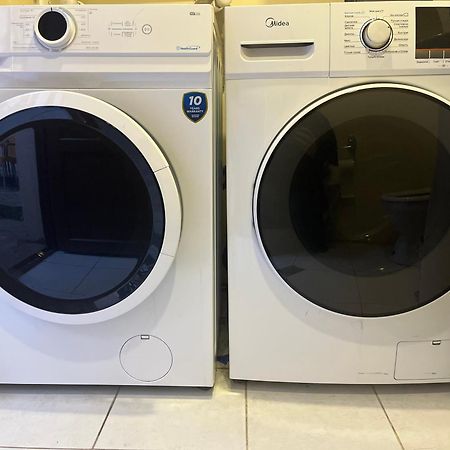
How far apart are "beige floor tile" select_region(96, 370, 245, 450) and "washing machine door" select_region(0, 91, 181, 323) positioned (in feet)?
0.82

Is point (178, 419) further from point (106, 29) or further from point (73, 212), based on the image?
point (106, 29)

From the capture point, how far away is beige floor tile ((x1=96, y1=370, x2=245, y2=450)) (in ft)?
3.13

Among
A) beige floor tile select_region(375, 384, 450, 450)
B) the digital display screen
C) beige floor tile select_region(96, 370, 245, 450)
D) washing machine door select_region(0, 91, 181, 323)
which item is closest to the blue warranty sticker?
washing machine door select_region(0, 91, 181, 323)

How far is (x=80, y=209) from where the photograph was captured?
0.96 m

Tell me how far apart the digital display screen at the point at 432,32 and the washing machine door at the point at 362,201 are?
0.09 metres

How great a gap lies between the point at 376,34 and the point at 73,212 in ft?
2.44

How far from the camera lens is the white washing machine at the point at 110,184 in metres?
0.90

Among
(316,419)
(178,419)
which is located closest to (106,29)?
(178,419)

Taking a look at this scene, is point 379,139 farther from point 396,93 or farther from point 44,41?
point 44,41

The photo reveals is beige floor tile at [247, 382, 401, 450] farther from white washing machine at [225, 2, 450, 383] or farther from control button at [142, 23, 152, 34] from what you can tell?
control button at [142, 23, 152, 34]

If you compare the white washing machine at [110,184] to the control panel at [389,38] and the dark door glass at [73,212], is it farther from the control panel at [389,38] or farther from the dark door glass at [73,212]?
the control panel at [389,38]

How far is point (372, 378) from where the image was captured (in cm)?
109

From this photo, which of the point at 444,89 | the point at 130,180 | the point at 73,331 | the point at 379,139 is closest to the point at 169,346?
the point at 73,331

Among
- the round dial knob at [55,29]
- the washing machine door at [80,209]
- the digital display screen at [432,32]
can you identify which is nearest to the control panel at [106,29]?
the round dial knob at [55,29]
